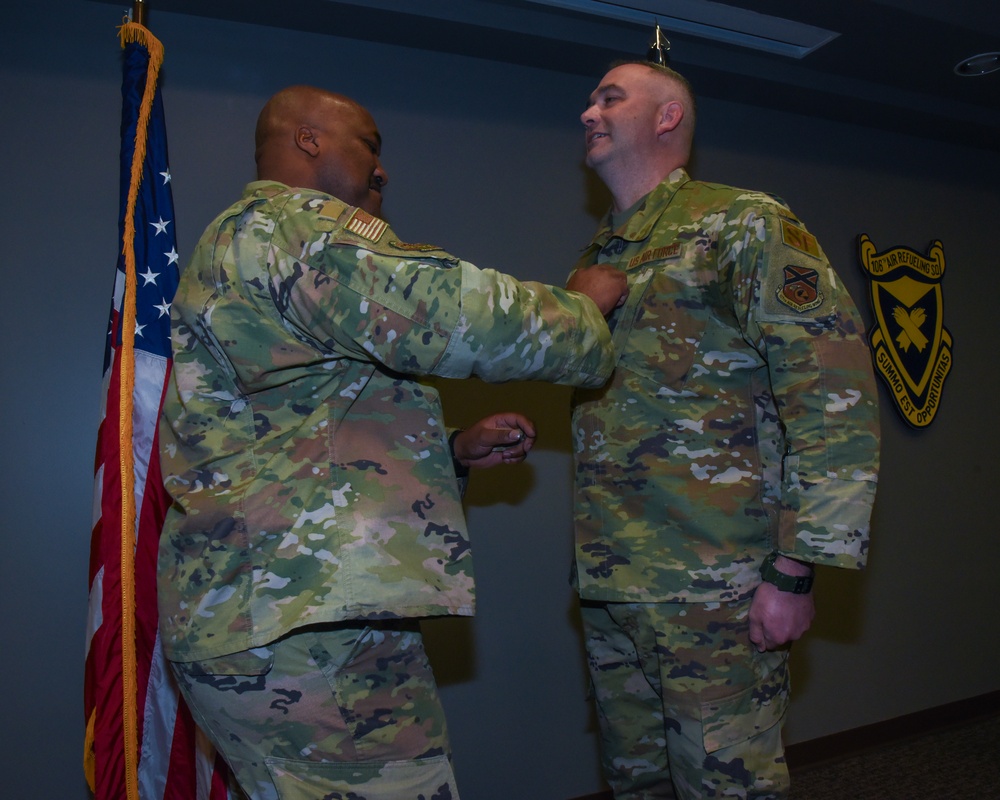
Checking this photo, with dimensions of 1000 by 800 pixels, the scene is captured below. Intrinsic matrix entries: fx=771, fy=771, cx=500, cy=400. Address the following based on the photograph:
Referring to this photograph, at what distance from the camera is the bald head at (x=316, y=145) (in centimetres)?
134

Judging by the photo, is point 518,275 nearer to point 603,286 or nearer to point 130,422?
point 603,286

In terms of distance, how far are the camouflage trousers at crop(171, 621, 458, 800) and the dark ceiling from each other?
1.62m

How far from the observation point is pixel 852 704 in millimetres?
2768

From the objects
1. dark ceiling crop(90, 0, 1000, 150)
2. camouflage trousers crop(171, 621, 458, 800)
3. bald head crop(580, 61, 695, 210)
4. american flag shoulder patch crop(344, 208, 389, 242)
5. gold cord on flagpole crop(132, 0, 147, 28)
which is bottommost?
camouflage trousers crop(171, 621, 458, 800)

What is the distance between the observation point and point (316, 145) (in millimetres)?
1351

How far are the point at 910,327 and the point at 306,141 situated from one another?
256cm

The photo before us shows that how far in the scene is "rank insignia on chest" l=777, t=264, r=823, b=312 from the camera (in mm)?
1340

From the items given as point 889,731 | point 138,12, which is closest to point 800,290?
point 138,12

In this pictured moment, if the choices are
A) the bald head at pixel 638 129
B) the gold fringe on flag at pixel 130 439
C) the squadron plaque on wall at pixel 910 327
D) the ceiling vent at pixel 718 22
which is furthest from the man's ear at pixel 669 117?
the squadron plaque on wall at pixel 910 327

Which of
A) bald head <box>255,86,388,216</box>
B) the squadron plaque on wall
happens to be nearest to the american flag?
bald head <box>255,86,388,216</box>

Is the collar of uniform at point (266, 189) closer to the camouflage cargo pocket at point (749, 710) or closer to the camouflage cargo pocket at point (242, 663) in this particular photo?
the camouflage cargo pocket at point (242, 663)

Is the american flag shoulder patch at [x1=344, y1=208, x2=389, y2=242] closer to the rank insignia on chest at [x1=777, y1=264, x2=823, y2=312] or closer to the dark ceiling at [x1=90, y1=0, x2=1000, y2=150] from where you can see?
the rank insignia on chest at [x1=777, y1=264, x2=823, y2=312]

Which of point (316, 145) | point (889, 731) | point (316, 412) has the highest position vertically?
point (316, 145)

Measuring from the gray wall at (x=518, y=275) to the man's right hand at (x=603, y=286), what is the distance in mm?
858
